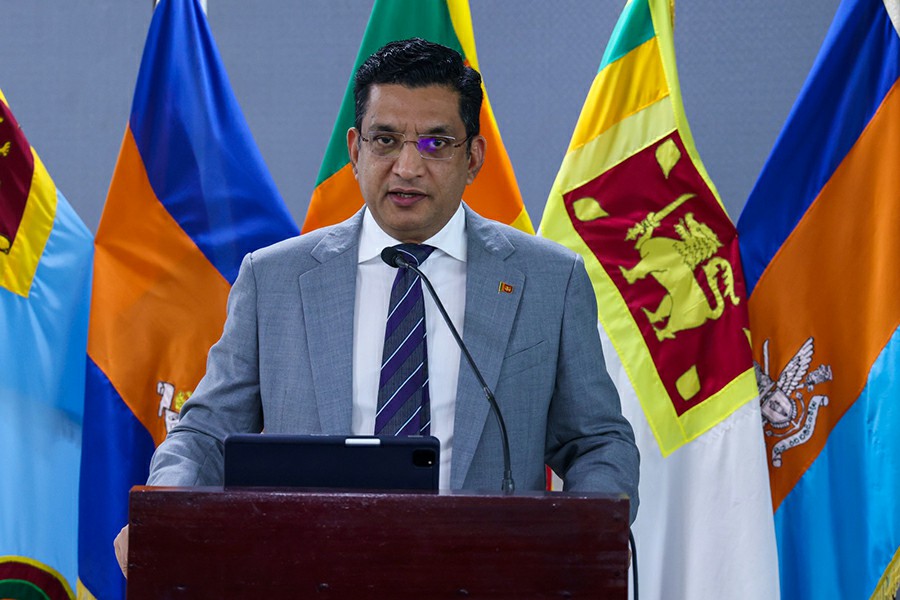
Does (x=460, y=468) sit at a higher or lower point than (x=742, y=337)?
lower

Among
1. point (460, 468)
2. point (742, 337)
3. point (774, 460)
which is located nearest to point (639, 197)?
point (742, 337)

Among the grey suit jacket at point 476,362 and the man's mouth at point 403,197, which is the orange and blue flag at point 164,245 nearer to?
the grey suit jacket at point 476,362

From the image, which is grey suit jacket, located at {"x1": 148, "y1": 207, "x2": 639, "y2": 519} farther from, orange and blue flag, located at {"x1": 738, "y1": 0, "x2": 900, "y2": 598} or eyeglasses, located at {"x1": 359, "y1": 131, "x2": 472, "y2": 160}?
orange and blue flag, located at {"x1": 738, "y1": 0, "x2": 900, "y2": 598}

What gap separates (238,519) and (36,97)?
2782 millimetres

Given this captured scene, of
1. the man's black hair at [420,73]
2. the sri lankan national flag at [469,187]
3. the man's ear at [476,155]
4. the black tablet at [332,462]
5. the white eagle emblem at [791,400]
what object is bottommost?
the black tablet at [332,462]

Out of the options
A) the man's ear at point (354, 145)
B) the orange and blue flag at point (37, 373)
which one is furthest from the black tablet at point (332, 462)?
the orange and blue flag at point (37, 373)

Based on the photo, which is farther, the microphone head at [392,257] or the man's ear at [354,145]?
the man's ear at [354,145]

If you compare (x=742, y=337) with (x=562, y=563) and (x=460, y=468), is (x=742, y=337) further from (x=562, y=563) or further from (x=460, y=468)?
(x=562, y=563)

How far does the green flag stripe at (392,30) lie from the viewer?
2881 millimetres

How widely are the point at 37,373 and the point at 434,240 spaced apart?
1436 mm

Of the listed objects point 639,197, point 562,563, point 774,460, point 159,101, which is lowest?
point 562,563

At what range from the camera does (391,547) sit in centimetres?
108

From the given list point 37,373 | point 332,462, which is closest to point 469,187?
point 37,373

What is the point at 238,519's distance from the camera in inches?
42.9
